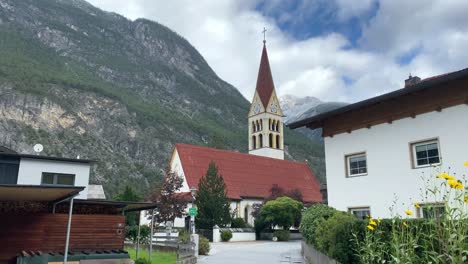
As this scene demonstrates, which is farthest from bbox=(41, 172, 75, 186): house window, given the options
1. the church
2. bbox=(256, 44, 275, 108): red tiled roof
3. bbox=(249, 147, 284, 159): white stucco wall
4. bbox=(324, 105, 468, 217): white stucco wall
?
bbox=(256, 44, 275, 108): red tiled roof

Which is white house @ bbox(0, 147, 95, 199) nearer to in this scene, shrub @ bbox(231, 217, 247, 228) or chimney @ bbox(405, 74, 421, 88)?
chimney @ bbox(405, 74, 421, 88)

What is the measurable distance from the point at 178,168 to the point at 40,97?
59.8m

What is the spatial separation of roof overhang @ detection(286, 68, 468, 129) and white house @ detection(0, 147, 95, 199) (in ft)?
38.8

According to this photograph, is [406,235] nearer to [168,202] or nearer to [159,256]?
[159,256]

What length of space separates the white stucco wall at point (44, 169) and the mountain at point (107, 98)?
35.6 metres

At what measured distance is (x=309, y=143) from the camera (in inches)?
5586

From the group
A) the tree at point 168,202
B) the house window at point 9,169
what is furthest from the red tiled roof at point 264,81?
the house window at point 9,169

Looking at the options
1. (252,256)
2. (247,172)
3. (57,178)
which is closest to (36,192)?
(57,178)

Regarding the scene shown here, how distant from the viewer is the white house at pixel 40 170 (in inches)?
813

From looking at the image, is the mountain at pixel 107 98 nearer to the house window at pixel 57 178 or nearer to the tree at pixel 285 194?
the tree at pixel 285 194

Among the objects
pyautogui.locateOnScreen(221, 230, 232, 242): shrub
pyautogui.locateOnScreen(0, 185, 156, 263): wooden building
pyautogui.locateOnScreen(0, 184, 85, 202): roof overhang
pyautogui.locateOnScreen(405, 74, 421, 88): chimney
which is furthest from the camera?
pyautogui.locateOnScreen(221, 230, 232, 242): shrub

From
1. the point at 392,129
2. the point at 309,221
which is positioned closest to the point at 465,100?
the point at 392,129

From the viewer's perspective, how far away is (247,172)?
5181 cm

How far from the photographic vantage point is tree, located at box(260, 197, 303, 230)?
37938 millimetres
